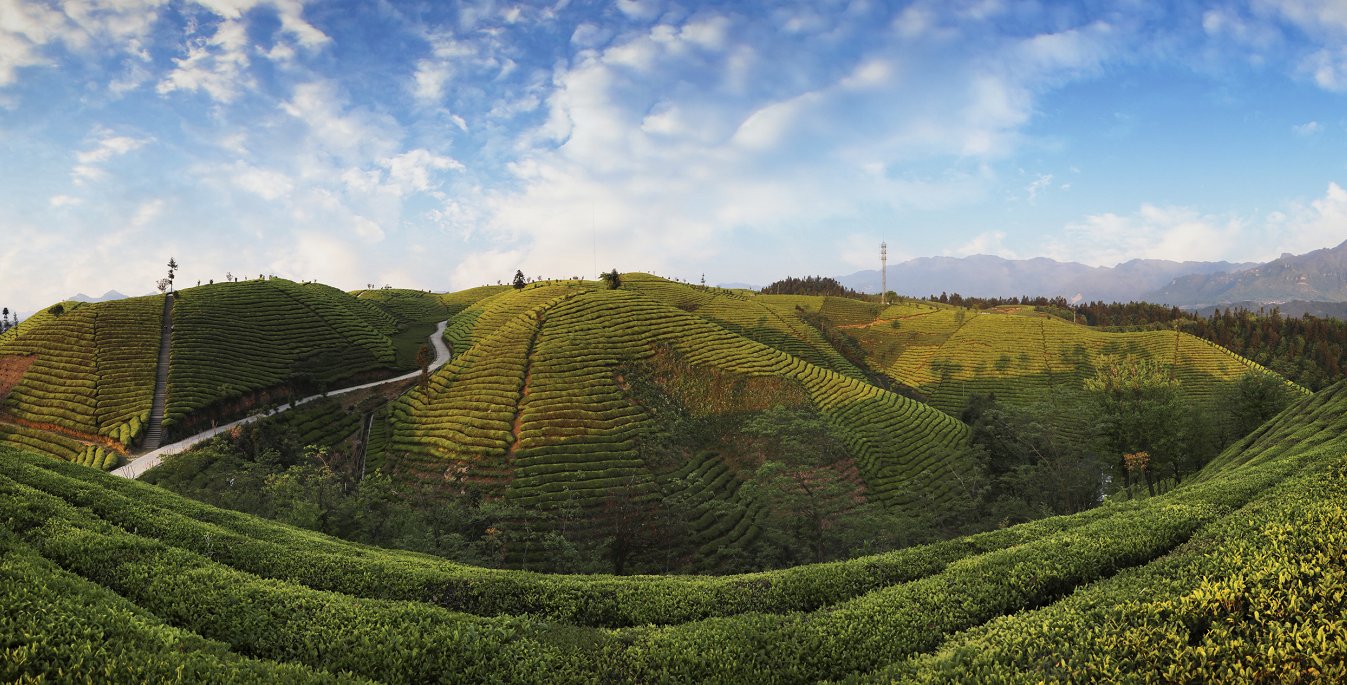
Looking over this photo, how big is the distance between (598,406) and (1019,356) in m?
66.7

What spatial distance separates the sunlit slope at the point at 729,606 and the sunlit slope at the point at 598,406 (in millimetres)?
22251

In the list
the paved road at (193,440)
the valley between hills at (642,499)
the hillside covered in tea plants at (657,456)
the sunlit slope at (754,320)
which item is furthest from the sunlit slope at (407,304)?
the hillside covered in tea plants at (657,456)

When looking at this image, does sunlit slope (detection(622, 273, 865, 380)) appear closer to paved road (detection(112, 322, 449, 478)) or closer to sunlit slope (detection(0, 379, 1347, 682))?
paved road (detection(112, 322, 449, 478))

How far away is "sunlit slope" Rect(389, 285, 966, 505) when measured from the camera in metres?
37.8

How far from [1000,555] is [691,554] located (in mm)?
22674

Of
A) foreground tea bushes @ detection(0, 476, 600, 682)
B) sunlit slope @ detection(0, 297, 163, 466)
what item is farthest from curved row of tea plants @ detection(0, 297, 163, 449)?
foreground tea bushes @ detection(0, 476, 600, 682)

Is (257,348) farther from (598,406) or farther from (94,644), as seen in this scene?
(94,644)

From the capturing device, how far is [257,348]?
5556 cm

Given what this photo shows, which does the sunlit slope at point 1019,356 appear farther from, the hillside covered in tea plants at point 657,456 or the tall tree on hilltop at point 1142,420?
the tall tree on hilltop at point 1142,420

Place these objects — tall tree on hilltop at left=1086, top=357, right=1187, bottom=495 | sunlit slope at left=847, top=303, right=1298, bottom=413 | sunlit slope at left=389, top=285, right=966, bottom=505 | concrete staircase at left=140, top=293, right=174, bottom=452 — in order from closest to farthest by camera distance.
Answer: tall tree on hilltop at left=1086, top=357, right=1187, bottom=495 → sunlit slope at left=389, top=285, right=966, bottom=505 → concrete staircase at left=140, top=293, right=174, bottom=452 → sunlit slope at left=847, top=303, right=1298, bottom=413

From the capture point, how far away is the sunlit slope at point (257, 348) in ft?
154

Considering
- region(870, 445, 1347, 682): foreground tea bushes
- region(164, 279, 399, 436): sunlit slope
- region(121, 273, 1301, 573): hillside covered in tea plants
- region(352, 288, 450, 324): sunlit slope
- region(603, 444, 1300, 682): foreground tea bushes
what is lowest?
region(121, 273, 1301, 573): hillside covered in tea plants

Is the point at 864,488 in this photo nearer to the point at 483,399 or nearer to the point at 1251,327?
the point at 483,399

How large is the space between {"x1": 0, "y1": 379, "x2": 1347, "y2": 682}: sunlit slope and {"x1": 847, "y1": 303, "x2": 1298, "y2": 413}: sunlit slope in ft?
202
